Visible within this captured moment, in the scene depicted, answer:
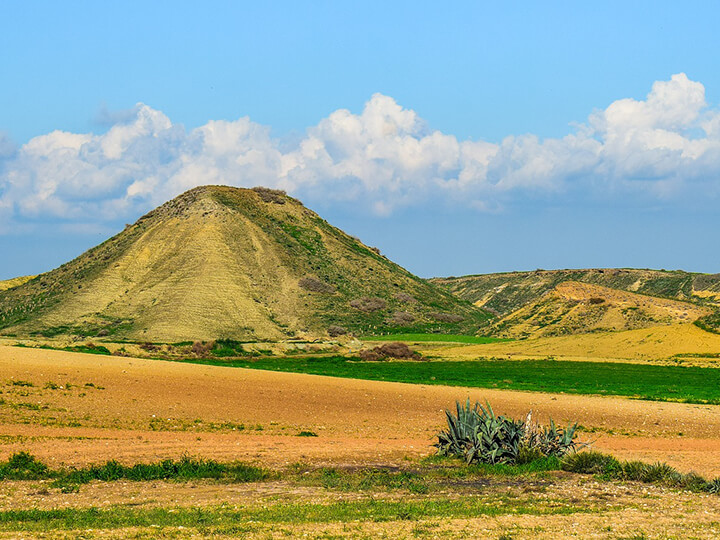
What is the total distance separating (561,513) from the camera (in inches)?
496

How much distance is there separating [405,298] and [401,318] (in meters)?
8.16

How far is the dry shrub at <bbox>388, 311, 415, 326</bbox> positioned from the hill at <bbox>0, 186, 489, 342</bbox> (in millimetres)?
147

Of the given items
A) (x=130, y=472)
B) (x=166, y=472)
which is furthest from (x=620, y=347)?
(x=130, y=472)

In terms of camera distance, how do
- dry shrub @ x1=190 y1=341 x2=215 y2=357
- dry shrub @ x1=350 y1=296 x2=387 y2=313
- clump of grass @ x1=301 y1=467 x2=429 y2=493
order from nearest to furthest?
clump of grass @ x1=301 y1=467 x2=429 y2=493, dry shrub @ x1=190 y1=341 x2=215 y2=357, dry shrub @ x1=350 y1=296 x2=387 y2=313

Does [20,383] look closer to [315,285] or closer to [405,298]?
[315,285]

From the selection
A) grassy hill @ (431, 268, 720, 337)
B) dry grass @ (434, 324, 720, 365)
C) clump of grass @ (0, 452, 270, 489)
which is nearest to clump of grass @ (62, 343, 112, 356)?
dry grass @ (434, 324, 720, 365)

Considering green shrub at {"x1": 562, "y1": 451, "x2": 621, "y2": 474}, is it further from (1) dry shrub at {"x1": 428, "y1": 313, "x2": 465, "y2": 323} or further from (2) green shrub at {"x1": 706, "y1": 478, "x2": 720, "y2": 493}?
(1) dry shrub at {"x1": 428, "y1": 313, "x2": 465, "y2": 323}

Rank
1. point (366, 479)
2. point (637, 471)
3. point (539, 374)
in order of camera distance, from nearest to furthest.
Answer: point (366, 479)
point (637, 471)
point (539, 374)

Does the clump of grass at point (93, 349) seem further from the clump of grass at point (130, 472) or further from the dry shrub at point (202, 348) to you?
the clump of grass at point (130, 472)

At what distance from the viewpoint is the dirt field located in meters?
11.9

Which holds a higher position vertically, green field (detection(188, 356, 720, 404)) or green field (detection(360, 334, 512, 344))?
green field (detection(360, 334, 512, 344))

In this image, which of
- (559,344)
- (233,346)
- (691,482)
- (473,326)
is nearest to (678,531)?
(691,482)

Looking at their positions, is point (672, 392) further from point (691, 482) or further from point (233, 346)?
point (233, 346)

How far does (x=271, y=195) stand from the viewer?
414ft
